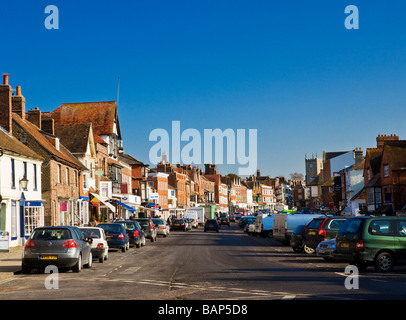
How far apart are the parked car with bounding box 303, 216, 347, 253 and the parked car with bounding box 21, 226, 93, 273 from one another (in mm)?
11292

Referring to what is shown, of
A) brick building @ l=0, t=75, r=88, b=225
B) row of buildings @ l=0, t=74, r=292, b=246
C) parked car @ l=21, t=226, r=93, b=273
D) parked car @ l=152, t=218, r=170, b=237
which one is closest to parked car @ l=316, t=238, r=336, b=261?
parked car @ l=21, t=226, r=93, b=273

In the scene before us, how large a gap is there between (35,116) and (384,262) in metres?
35.9

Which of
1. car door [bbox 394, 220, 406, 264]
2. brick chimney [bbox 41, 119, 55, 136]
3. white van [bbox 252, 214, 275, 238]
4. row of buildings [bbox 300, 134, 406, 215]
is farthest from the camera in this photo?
row of buildings [bbox 300, 134, 406, 215]

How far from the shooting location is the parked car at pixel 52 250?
60.6 feet

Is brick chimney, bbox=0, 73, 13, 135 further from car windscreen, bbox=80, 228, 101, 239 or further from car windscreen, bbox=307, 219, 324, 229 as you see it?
car windscreen, bbox=307, 219, 324, 229

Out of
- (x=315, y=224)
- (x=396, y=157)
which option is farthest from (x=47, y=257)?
(x=396, y=157)

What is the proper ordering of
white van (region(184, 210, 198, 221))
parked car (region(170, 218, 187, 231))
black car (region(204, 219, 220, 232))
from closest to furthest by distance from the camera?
black car (region(204, 219, 220, 232)) → parked car (region(170, 218, 187, 231)) → white van (region(184, 210, 198, 221))

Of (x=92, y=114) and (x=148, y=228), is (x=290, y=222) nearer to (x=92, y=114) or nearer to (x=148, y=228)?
(x=148, y=228)

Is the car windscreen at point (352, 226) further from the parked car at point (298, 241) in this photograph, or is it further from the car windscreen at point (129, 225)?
the car windscreen at point (129, 225)

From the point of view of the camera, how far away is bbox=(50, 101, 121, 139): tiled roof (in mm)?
67000

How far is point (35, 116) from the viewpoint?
4753 centimetres

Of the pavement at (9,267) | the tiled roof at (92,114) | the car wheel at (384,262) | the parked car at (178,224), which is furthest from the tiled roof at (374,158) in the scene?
the car wheel at (384,262)

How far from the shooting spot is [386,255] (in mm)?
18062
